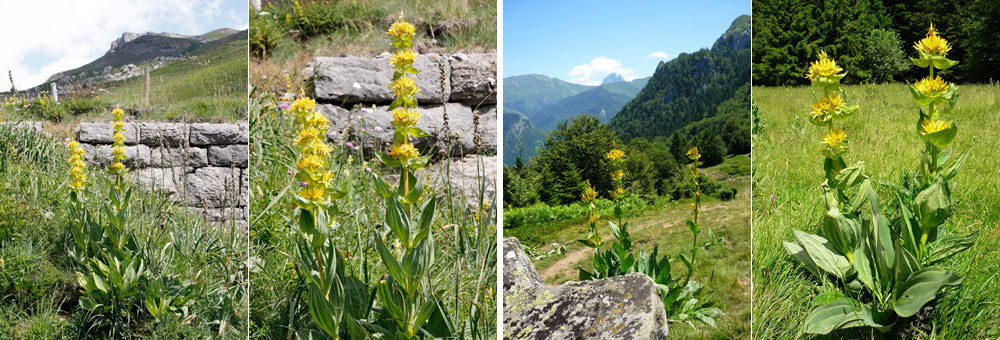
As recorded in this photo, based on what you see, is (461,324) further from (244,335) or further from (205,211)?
(205,211)

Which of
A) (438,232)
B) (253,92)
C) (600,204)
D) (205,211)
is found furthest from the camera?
(600,204)

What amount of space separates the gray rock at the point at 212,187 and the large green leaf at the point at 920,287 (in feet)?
8.95

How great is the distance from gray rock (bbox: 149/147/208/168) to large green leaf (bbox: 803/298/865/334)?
2.62 meters

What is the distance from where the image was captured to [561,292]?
2.15 m

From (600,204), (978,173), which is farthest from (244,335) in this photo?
(978,173)

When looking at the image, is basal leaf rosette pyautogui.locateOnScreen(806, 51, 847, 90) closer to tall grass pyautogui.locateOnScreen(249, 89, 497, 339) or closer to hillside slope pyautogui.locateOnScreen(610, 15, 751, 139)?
hillside slope pyautogui.locateOnScreen(610, 15, 751, 139)

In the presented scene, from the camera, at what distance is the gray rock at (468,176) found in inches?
71.2

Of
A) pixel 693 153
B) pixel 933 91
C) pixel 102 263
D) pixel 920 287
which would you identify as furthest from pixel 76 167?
pixel 933 91

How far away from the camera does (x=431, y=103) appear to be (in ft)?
5.89

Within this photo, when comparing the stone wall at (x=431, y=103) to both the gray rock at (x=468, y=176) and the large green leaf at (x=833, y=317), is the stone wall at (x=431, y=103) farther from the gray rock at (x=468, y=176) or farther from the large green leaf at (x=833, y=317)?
the large green leaf at (x=833, y=317)

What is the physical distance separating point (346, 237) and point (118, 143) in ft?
3.69

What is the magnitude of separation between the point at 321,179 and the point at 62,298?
1.64 meters

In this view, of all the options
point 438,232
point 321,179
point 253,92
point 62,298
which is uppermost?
point 253,92

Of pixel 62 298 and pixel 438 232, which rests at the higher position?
pixel 438 232
